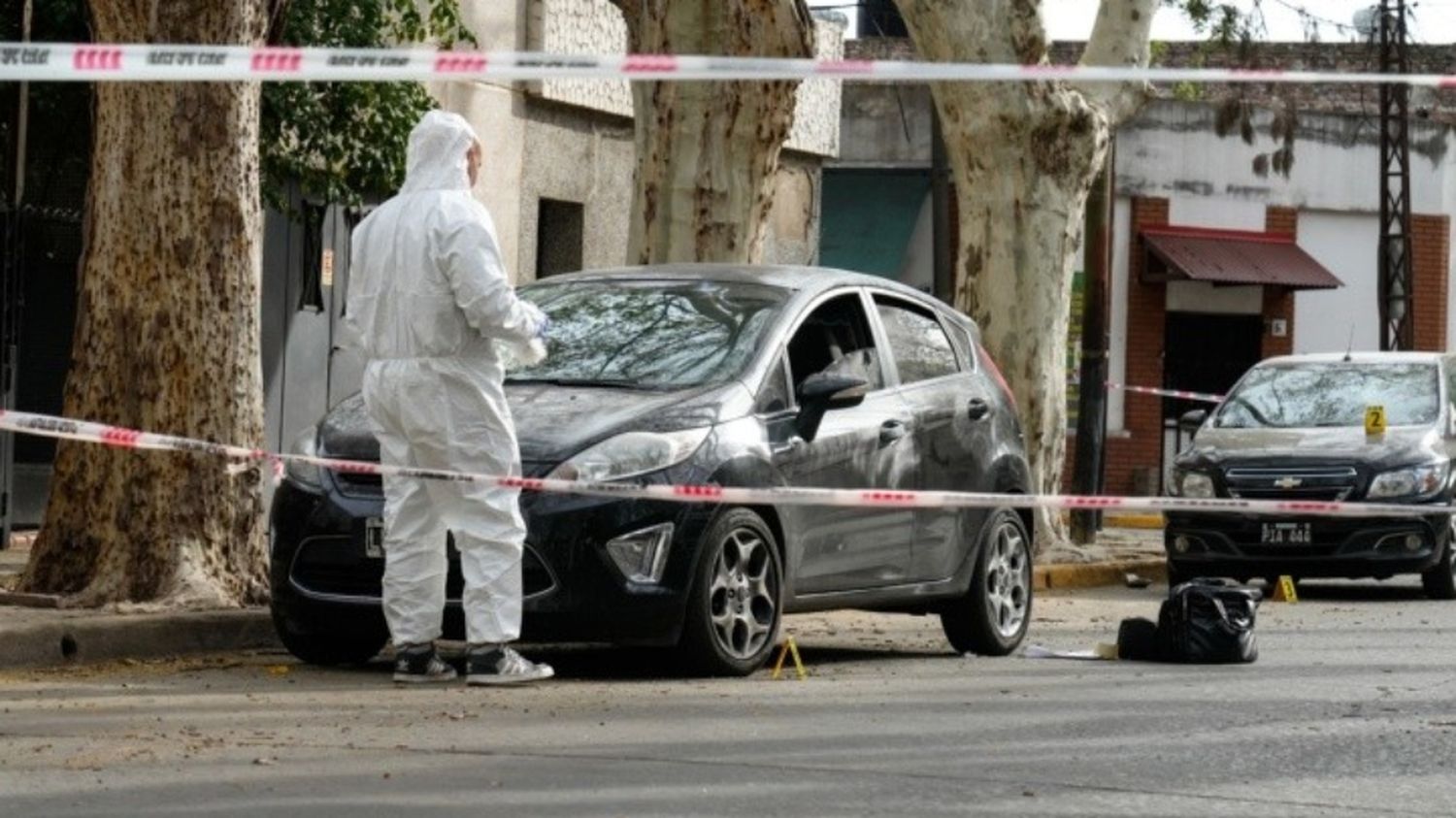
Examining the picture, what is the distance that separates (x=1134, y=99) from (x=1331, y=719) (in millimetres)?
12321

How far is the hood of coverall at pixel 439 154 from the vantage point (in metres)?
10.7

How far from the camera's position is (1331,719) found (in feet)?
33.5

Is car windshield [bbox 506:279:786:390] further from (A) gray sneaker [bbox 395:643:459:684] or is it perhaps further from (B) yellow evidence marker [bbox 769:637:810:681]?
(A) gray sneaker [bbox 395:643:459:684]

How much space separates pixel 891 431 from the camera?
1233 cm

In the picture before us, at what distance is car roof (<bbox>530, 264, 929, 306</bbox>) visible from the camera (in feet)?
40.7

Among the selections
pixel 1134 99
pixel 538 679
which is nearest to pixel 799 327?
pixel 538 679

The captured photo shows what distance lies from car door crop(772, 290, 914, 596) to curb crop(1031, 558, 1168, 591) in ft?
21.9

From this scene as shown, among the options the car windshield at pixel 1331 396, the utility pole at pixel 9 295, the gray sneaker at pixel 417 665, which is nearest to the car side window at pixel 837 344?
the gray sneaker at pixel 417 665

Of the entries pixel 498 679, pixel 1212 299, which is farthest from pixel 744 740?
pixel 1212 299

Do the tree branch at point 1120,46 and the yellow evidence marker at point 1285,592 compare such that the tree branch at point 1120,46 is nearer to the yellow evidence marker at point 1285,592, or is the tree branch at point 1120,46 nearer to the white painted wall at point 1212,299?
the yellow evidence marker at point 1285,592

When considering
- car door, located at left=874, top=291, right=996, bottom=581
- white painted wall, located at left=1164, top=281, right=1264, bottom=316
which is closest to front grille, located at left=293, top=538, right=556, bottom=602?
car door, located at left=874, top=291, right=996, bottom=581

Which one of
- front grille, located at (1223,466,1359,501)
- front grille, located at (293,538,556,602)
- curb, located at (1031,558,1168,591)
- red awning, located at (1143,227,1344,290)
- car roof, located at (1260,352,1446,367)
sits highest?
red awning, located at (1143,227,1344,290)

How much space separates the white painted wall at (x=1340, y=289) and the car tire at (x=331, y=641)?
96.3ft

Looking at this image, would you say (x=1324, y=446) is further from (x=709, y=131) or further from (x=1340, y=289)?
(x=1340, y=289)
